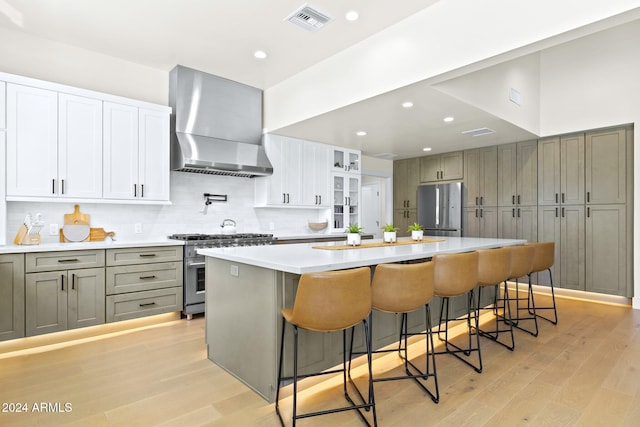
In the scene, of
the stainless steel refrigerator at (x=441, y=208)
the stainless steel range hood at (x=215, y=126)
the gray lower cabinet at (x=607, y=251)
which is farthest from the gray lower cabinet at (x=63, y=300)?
the gray lower cabinet at (x=607, y=251)

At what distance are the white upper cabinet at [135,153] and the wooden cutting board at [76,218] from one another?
42cm

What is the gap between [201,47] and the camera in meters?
3.85

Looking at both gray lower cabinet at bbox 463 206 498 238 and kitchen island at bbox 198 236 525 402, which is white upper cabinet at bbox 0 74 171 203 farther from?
gray lower cabinet at bbox 463 206 498 238

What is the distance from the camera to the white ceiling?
309cm

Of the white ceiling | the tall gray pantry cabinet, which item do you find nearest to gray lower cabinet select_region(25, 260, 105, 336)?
the white ceiling

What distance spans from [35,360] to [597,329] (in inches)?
210

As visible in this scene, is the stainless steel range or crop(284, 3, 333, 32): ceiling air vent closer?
crop(284, 3, 333, 32): ceiling air vent

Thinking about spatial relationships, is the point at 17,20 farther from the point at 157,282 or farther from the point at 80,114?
the point at 157,282

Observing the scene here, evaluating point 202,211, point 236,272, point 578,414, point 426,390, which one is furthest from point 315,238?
point 578,414

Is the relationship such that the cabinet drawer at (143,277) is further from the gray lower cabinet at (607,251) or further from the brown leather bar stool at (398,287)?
the gray lower cabinet at (607,251)

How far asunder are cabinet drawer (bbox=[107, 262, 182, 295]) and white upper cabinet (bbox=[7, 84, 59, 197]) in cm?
102

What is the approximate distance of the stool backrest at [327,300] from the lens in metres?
1.87

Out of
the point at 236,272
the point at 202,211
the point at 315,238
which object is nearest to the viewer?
the point at 236,272

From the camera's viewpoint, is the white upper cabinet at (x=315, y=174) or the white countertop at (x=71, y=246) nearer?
the white countertop at (x=71, y=246)
